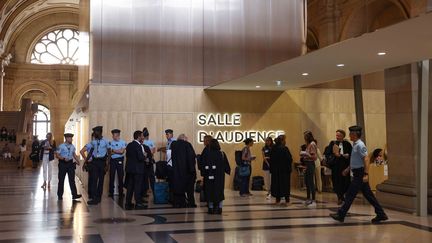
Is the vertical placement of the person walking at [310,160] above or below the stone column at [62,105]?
below

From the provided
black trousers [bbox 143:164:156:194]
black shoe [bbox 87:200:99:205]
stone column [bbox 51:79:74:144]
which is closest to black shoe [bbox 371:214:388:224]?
black trousers [bbox 143:164:156:194]

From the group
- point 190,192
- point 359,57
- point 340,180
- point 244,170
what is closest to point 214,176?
point 190,192

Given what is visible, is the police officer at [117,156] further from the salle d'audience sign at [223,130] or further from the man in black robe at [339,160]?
the man in black robe at [339,160]

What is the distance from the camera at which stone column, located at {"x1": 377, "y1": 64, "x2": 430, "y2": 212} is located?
29.9 feet

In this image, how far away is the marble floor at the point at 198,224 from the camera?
6.73 m

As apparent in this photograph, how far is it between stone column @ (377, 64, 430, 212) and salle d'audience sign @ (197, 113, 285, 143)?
5.23 m

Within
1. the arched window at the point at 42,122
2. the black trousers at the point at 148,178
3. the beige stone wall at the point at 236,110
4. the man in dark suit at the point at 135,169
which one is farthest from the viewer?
the arched window at the point at 42,122

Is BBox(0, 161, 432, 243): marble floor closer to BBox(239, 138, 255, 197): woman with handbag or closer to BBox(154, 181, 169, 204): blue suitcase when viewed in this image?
BBox(154, 181, 169, 204): blue suitcase

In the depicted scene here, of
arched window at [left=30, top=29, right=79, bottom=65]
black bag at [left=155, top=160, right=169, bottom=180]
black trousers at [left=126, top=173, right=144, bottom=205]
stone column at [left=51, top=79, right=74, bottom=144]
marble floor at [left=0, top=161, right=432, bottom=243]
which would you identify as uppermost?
arched window at [left=30, top=29, right=79, bottom=65]

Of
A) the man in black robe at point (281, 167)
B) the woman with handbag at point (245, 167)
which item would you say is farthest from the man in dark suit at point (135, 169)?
the woman with handbag at point (245, 167)

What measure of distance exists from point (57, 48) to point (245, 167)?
1373 inches

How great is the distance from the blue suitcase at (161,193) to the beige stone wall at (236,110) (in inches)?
123

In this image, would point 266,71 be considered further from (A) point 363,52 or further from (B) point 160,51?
(B) point 160,51

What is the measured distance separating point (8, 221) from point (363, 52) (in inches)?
263
